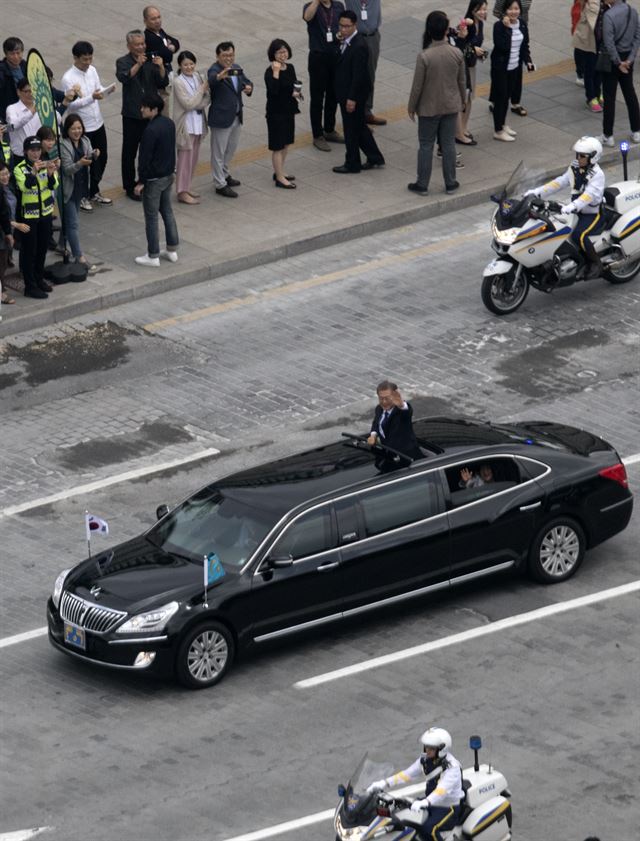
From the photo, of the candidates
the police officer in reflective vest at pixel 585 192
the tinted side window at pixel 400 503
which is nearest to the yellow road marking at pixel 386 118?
the police officer in reflective vest at pixel 585 192

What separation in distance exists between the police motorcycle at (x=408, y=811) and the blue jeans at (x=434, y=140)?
1270 cm

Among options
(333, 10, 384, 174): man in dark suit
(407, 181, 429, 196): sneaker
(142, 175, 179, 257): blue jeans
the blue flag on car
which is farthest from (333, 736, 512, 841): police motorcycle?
(333, 10, 384, 174): man in dark suit

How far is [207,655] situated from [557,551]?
10.8 ft

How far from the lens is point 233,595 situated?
16.5m

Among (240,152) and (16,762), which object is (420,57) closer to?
(240,152)

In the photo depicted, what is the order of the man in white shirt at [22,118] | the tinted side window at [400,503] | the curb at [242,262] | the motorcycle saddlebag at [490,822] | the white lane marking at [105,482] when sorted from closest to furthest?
the motorcycle saddlebag at [490,822] → the tinted side window at [400,503] → the white lane marking at [105,482] → the curb at [242,262] → the man in white shirt at [22,118]

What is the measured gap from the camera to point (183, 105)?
24984 mm

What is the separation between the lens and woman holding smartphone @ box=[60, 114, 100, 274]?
2338cm

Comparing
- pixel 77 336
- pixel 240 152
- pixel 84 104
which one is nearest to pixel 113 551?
pixel 77 336

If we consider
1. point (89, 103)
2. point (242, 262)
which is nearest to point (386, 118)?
point (242, 262)

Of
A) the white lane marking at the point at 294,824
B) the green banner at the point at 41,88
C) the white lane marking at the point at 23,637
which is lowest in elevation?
the white lane marking at the point at 23,637

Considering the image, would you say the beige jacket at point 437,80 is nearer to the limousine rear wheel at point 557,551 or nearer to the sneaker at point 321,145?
the sneaker at point 321,145

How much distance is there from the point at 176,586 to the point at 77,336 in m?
6.85

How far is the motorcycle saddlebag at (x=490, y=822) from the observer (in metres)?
13.7
